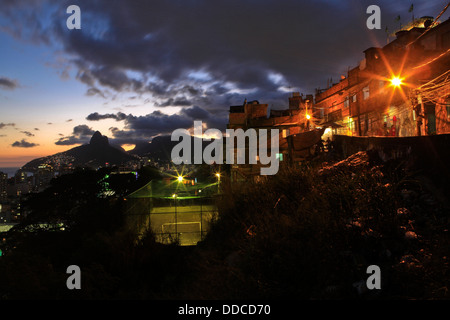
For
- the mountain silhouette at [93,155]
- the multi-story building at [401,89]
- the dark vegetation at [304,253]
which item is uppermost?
the mountain silhouette at [93,155]

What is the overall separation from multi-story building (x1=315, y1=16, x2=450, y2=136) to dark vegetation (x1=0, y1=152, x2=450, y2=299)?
352 inches

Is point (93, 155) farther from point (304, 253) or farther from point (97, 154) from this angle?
point (304, 253)

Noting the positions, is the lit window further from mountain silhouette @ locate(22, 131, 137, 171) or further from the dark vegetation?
mountain silhouette @ locate(22, 131, 137, 171)

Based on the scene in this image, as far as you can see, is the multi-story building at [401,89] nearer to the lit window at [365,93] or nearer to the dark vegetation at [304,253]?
the lit window at [365,93]

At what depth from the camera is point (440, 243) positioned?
5.47 metres

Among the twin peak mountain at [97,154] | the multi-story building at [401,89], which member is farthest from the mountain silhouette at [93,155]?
the multi-story building at [401,89]

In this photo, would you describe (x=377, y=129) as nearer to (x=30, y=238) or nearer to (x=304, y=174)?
(x=304, y=174)

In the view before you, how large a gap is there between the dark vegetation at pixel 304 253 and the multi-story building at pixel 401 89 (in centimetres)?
893

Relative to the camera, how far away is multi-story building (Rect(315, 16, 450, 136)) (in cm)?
1631

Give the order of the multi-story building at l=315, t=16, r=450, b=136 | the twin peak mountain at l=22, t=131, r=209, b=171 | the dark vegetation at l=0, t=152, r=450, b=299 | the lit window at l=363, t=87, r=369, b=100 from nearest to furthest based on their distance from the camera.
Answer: the dark vegetation at l=0, t=152, r=450, b=299
the multi-story building at l=315, t=16, r=450, b=136
the lit window at l=363, t=87, r=369, b=100
the twin peak mountain at l=22, t=131, r=209, b=171

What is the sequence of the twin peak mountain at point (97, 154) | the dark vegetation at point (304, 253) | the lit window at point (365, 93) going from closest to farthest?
the dark vegetation at point (304, 253) < the lit window at point (365, 93) < the twin peak mountain at point (97, 154)

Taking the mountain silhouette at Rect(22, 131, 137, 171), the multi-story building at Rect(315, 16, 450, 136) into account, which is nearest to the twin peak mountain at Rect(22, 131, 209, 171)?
the mountain silhouette at Rect(22, 131, 137, 171)

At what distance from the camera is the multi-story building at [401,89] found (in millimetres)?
16312
